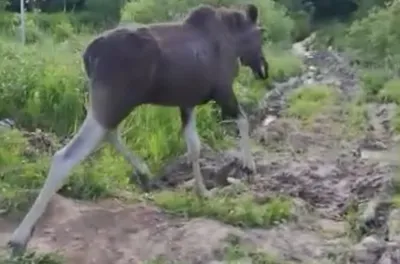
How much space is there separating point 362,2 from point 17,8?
8.00 m

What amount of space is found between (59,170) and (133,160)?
5.05 feet

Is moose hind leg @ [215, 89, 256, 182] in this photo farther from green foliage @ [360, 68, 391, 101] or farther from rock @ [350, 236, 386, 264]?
green foliage @ [360, 68, 391, 101]

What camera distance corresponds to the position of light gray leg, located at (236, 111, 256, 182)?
8.57 m

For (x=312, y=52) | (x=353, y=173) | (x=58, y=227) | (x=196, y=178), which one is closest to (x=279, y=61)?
(x=312, y=52)

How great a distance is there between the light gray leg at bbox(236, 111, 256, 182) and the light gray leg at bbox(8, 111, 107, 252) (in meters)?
1.47

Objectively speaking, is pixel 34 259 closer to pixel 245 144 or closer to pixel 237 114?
pixel 237 114

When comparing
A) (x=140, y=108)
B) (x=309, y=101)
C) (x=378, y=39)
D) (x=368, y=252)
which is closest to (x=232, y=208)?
(x=368, y=252)

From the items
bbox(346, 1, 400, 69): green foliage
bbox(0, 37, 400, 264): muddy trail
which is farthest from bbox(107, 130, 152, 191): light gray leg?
bbox(346, 1, 400, 69): green foliage

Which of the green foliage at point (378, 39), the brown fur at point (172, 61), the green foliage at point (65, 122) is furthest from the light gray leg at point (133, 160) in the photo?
the green foliage at point (378, 39)

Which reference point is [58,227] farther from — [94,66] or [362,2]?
[362,2]

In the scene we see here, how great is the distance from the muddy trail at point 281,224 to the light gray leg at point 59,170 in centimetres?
20

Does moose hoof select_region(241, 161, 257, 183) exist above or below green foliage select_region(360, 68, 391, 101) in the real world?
above

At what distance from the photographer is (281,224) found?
7926mm

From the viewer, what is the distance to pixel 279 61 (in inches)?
639
